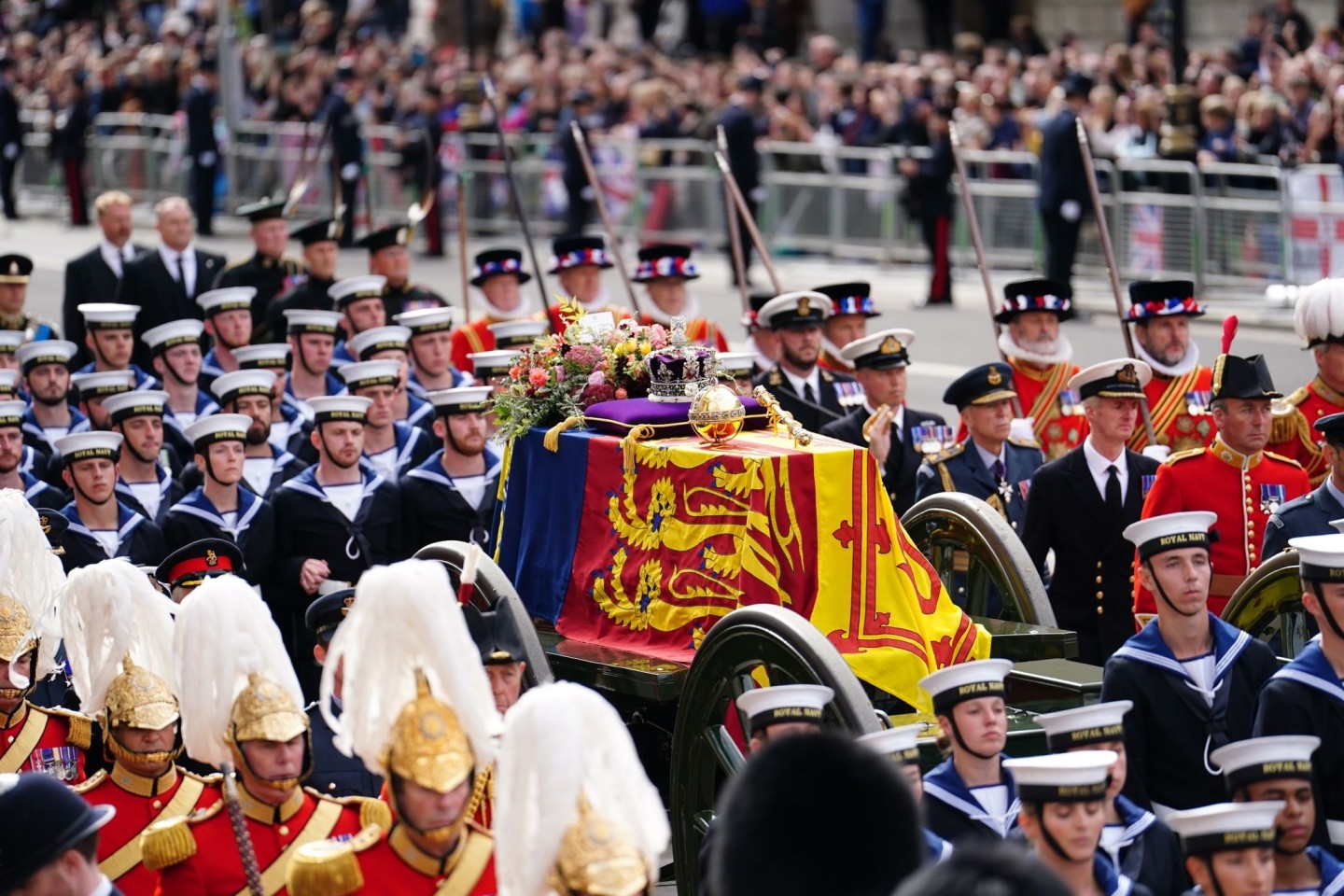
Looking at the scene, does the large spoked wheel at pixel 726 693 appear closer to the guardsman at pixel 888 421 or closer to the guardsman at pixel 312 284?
the guardsman at pixel 888 421

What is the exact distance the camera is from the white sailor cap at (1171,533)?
272 inches

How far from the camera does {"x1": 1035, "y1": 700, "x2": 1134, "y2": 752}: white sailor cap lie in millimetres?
6121

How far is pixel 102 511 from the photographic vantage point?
9.79 m

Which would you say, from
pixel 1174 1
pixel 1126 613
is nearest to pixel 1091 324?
pixel 1174 1

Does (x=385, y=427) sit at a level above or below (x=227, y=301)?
below

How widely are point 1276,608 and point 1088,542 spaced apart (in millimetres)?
1221

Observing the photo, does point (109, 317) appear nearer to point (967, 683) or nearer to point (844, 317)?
point (844, 317)

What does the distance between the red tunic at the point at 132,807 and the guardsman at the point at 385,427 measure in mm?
4321

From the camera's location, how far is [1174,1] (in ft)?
65.1

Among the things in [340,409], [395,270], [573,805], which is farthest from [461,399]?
[573,805]

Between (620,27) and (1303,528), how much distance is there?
22651 millimetres

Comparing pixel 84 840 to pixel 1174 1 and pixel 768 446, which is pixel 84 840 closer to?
pixel 768 446

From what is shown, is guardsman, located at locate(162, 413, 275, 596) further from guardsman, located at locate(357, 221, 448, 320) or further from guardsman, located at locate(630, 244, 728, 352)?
guardsman, located at locate(357, 221, 448, 320)

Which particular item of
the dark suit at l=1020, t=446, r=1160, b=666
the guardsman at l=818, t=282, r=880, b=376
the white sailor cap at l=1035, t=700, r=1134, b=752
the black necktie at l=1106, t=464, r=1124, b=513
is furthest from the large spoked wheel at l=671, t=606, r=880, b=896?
A: the guardsman at l=818, t=282, r=880, b=376
